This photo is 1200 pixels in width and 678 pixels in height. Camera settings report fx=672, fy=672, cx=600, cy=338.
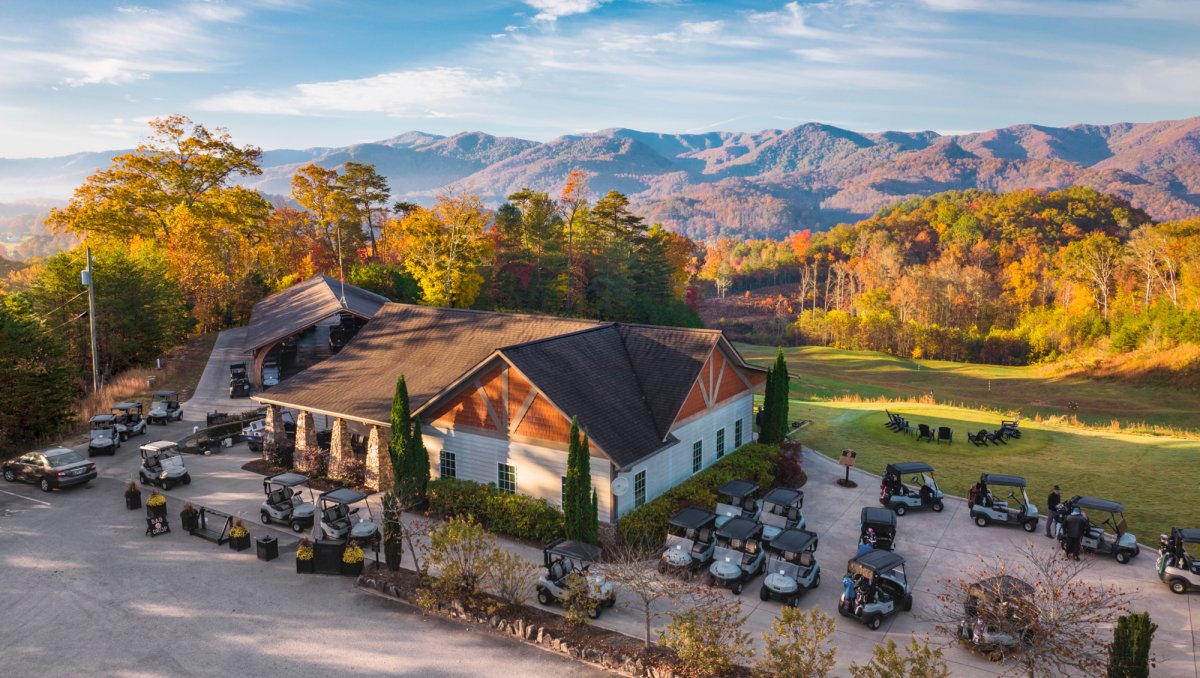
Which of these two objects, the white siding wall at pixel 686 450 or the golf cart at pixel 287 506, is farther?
the white siding wall at pixel 686 450

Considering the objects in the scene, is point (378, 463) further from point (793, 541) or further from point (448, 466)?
point (793, 541)

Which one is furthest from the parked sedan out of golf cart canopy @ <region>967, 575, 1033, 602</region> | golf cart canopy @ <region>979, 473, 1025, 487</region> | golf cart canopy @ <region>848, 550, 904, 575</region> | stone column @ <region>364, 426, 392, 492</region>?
golf cart canopy @ <region>979, 473, 1025, 487</region>

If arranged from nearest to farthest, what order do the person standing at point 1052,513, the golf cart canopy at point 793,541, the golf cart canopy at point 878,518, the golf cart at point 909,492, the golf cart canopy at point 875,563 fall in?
the golf cart canopy at point 875,563
the golf cart canopy at point 793,541
the golf cart canopy at point 878,518
the person standing at point 1052,513
the golf cart at point 909,492

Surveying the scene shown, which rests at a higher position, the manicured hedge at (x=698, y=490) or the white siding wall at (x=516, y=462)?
the white siding wall at (x=516, y=462)

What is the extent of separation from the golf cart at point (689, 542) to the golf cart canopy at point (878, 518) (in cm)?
505

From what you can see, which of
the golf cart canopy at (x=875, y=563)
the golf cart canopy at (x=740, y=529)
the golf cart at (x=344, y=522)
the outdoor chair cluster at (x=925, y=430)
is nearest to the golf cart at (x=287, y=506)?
the golf cart at (x=344, y=522)

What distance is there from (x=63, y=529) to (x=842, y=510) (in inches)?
1120

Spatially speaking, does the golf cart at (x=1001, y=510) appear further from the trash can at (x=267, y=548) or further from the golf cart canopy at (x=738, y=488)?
the trash can at (x=267, y=548)

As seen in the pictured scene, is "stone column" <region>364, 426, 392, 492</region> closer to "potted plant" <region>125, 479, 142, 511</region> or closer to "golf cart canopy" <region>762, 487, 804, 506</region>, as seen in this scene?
"potted plant" <region>125, 479, 142, 511</region>

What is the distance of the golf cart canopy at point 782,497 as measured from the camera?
2417 cm

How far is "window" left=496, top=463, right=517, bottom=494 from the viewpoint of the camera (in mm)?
24406

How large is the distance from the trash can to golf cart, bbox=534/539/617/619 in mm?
8830

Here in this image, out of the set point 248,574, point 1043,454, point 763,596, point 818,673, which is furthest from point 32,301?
point 1043,454

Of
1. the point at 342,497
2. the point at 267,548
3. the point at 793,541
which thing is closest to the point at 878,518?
the point at 793,541
